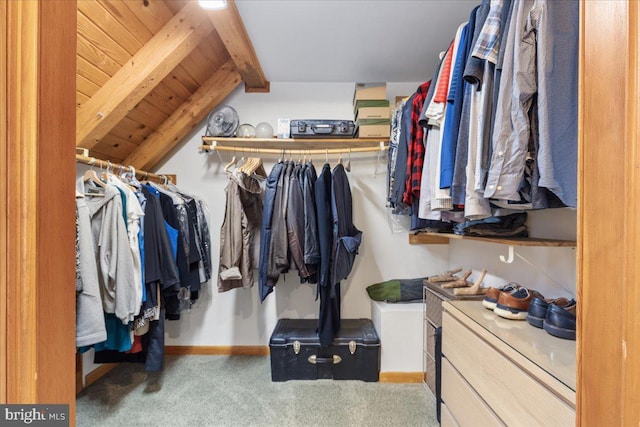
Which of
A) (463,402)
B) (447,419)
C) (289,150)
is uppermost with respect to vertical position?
(289,150)

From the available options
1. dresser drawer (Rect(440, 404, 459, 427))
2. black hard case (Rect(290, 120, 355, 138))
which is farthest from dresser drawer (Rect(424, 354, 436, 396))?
black hard case (Rect(290, 120, 355, 138))

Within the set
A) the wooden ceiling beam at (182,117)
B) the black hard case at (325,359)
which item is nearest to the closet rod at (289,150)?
the wooden ceiling beam at (182,117)

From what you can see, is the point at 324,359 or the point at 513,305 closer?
the point at 513,305

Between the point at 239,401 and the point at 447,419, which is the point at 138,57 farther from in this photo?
the point at 447,419

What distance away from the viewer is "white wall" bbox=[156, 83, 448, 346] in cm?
239

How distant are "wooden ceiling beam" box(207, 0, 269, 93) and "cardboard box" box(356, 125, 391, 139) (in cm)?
93

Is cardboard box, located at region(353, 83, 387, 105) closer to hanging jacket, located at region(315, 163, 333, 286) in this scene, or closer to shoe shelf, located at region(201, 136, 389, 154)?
shoe shelf, located at region(201, 136, 389, 154)

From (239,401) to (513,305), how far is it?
1.69m

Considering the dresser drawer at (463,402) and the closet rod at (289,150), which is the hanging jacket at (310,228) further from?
the dresser drawer at (463,402)

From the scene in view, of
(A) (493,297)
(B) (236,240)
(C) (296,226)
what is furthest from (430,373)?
(B) (236,240)

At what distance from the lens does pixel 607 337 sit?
0.39 metres

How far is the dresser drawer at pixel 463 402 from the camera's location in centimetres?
95

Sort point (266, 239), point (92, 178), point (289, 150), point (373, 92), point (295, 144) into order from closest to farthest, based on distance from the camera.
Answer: point (92, 178) < point (266, 239) < point (373, 92) < point (295, 144) < point (289, 150)

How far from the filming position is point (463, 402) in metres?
1.10
